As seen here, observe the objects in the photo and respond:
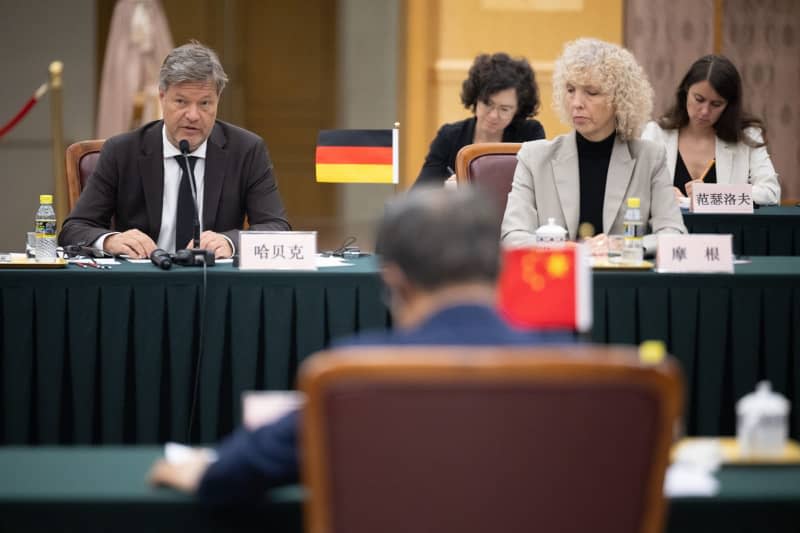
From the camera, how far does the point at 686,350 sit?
3023mm

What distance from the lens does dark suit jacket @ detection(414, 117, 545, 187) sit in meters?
5.02

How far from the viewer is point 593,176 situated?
3.74 meters

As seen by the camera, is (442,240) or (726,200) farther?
(726,200)

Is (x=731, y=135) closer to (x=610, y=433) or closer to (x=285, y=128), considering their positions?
(x=610, y=433)

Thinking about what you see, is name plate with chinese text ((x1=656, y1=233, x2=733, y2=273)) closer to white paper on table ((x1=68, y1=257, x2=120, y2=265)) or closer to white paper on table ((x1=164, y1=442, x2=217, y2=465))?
white paper on table ((x1=68, y1=257, x2=120, y2=265))

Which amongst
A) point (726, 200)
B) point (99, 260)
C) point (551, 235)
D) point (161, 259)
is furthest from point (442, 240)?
point (726, 200)

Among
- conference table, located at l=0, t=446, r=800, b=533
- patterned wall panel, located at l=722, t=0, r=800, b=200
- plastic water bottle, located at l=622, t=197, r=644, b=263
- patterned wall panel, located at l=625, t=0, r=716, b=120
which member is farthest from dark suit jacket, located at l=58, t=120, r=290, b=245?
patterned wall panel, located at l=722, t=0, r=800, b=200

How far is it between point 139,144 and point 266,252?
0.87 m

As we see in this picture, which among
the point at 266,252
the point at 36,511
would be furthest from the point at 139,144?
the point at 36,511

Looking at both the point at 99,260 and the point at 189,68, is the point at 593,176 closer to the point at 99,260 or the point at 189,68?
the point at 189,68

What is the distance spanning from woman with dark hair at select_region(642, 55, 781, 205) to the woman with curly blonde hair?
132 centimetres

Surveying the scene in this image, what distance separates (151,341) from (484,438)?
1.96 metres

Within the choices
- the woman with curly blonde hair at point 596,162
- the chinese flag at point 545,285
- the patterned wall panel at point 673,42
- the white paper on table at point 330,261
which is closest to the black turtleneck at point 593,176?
the woman with curly blonde hair at point 596,162

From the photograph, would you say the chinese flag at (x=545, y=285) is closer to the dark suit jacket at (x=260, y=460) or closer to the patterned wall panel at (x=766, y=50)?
the dark suit jacket at (x=260, y=460)
